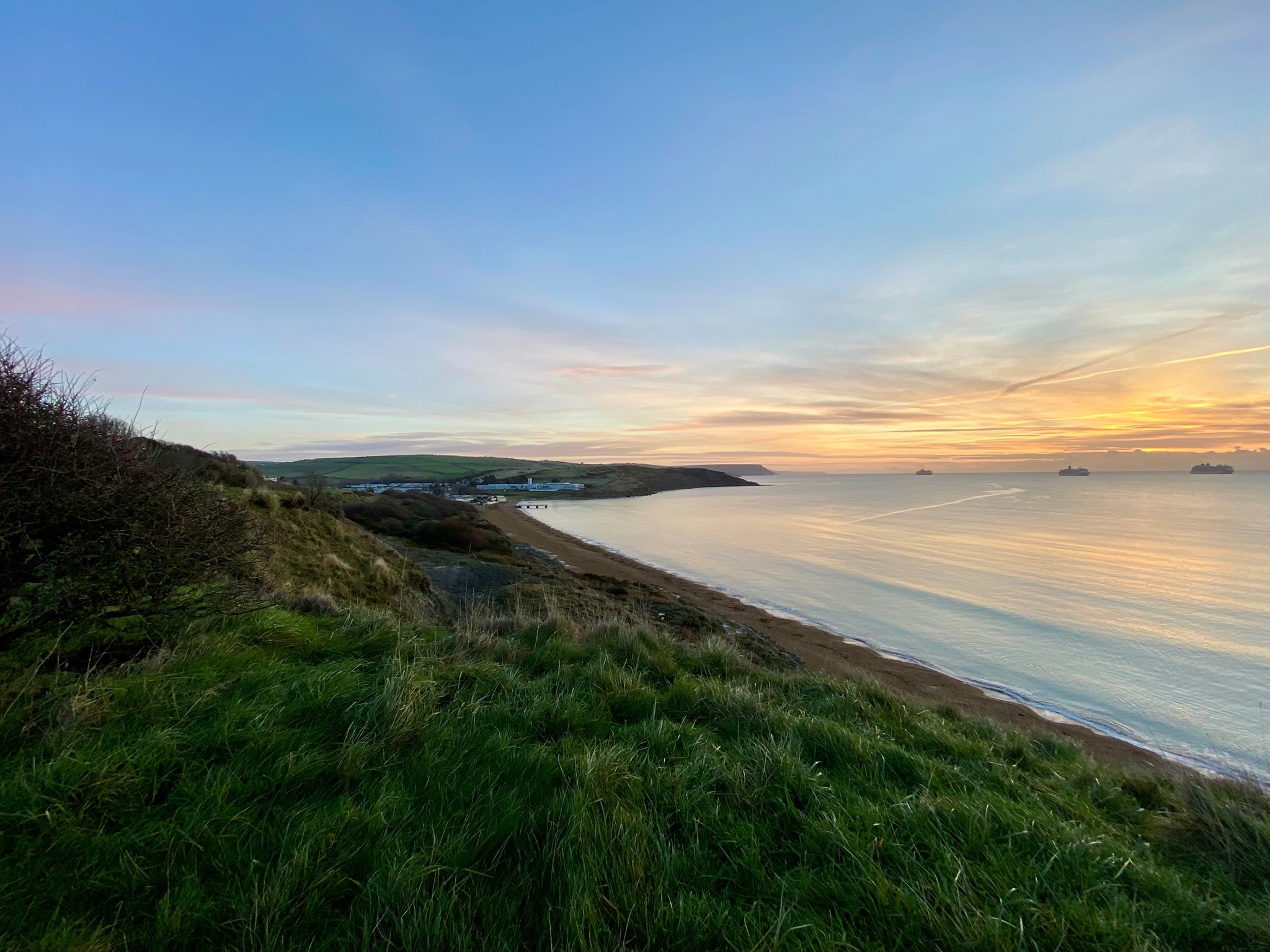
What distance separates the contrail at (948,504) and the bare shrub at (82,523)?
56.2 m

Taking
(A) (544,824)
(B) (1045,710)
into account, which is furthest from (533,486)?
(A) (544,824)

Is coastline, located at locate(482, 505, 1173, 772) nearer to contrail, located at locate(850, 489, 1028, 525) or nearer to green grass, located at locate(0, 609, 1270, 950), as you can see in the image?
green grass, located at locate(0, 609, 1270, 950)

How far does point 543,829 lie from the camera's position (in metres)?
2.53

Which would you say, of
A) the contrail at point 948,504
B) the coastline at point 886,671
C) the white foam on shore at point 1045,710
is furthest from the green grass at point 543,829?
the contrail at point 948,504

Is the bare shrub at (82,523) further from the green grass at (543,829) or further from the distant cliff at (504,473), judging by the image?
the distant cliff at (504,473)

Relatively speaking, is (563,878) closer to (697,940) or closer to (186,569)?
(697,940)

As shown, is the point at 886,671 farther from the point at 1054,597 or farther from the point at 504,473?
the point at 504,473

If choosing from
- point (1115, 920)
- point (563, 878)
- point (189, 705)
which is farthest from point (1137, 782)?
point (189, 705)

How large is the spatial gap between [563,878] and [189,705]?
2.78 meters

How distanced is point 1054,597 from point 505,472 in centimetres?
12981


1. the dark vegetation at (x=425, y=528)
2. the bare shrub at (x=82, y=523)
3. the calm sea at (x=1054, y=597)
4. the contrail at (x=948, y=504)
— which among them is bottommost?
the contrail at (x=948, y=504)

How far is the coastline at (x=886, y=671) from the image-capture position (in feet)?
28.5

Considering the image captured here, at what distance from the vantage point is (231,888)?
6.75 ft

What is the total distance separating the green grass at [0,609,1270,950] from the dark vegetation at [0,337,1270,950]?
0.04ft
